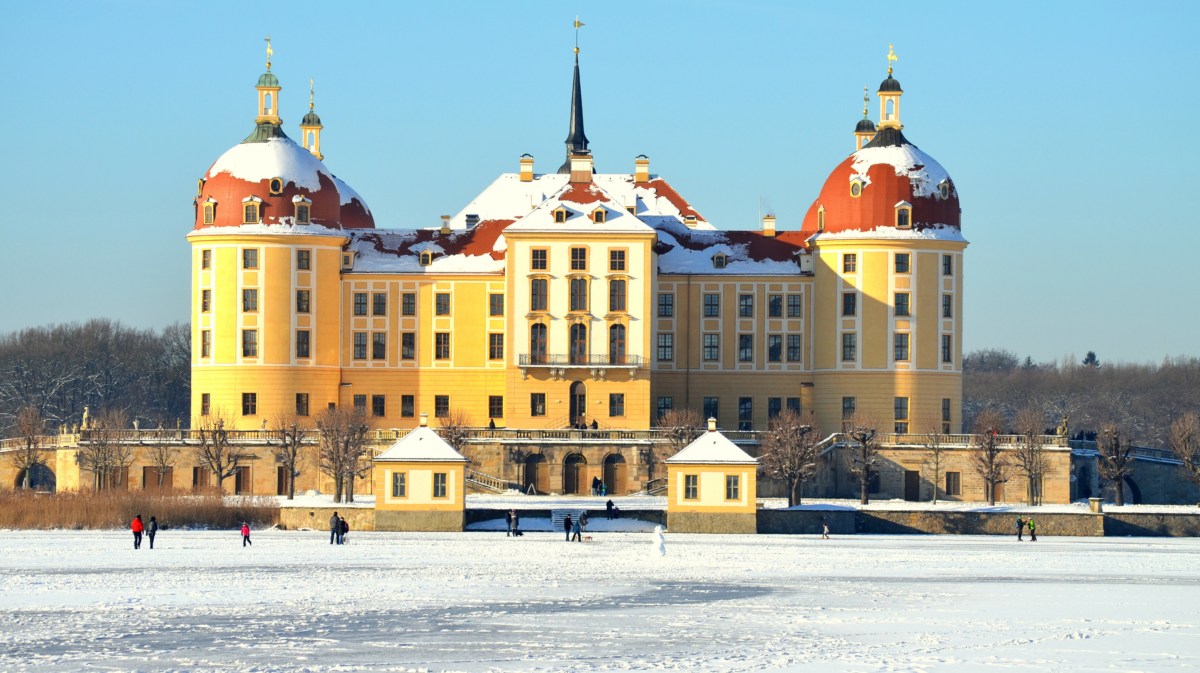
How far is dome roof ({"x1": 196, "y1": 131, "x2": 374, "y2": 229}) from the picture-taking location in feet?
269

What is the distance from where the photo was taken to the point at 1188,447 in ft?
254

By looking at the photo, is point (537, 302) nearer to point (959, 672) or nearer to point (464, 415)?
point (464, 415)

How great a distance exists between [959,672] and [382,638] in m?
9.51

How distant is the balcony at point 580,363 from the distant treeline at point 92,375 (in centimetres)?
3122

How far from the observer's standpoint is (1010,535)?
217 feet

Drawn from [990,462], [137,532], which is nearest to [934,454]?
[990,462]

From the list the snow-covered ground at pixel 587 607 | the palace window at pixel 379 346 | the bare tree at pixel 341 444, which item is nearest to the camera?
the snow-covered ground at pixel 587 607

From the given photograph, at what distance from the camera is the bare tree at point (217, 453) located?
76.9m

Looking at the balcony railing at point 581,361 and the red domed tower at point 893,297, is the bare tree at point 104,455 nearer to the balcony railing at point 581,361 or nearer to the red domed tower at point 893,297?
the balcony railing at point 581,361

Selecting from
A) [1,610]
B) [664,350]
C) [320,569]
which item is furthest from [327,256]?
[1,610]

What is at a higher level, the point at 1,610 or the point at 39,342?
the point at 39,342

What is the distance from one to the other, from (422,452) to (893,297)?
81.8 feet

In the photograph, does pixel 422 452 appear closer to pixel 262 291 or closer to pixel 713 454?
pixel 713 454

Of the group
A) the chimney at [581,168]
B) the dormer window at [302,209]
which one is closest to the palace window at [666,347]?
the chimney at [581,168]
